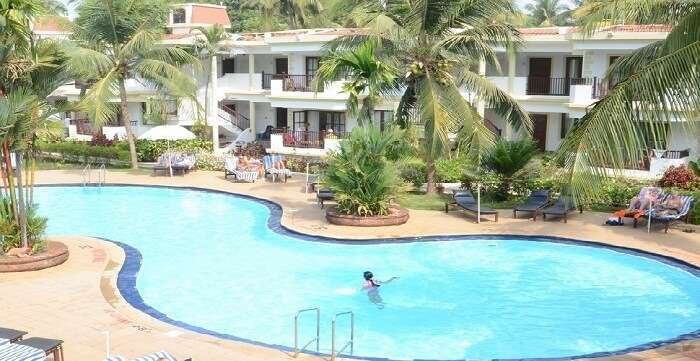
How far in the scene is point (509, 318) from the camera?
13.2 m

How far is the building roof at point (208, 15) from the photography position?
4894cm

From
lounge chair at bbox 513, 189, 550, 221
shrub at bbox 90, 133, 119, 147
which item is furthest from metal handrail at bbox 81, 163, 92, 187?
lounge chair at bbox 513, 189, 550, 221

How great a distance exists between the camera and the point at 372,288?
14555 millimetres

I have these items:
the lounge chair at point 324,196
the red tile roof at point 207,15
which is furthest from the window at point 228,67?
the lounge chair at point 324,196

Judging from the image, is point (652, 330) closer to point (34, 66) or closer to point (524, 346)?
point (524, 346)

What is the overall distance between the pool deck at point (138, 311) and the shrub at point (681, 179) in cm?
229

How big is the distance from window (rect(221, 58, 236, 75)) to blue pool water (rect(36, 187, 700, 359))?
23.9m

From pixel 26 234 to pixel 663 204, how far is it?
1554cm

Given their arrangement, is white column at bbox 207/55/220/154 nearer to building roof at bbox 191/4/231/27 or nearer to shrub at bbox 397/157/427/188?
building roof at bbox 191/4/231/27

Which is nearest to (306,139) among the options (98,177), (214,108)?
(214,108)

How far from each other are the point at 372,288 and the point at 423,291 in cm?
119

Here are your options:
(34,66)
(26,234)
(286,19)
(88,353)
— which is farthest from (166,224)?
(286,19)

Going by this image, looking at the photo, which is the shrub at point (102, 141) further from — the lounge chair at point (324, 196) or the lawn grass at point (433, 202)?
the lawn grass at point (433, 202)

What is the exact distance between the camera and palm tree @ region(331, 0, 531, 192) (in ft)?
65.5
